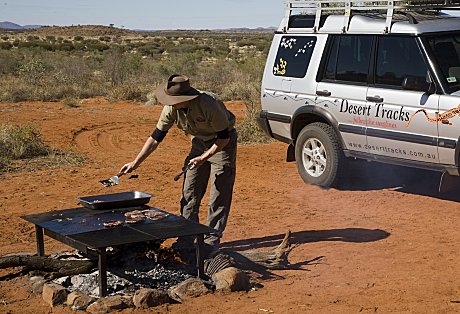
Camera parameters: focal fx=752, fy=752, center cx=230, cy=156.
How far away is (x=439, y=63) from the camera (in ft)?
28.0

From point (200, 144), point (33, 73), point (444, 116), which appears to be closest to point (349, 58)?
point (444, 116)

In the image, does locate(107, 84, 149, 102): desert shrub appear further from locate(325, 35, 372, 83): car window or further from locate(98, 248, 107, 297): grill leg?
locate(98, 248, 107, 297): grill leg

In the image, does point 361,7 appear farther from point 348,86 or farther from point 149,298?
point 149,298

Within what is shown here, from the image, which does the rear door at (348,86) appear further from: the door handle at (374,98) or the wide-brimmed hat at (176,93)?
the wide-brimmed hat at (176,93)

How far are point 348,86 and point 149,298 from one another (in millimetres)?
4581

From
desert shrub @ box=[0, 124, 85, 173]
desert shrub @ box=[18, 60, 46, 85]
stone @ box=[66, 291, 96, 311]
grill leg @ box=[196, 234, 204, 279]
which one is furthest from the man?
desert shrub @ box=[18, 60, 46, 85]

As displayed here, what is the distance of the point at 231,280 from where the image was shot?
6.03 meters

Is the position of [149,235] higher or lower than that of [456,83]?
lower

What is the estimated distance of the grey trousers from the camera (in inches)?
275

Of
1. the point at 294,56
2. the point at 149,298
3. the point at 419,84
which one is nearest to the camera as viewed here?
the point at 149,298

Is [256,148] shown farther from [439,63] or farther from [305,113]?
[439,63]

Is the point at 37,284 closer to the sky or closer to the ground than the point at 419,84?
closer to the ground

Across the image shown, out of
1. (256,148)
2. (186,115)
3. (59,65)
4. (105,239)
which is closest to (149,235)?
(105,239)

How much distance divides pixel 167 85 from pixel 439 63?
3.56 m
